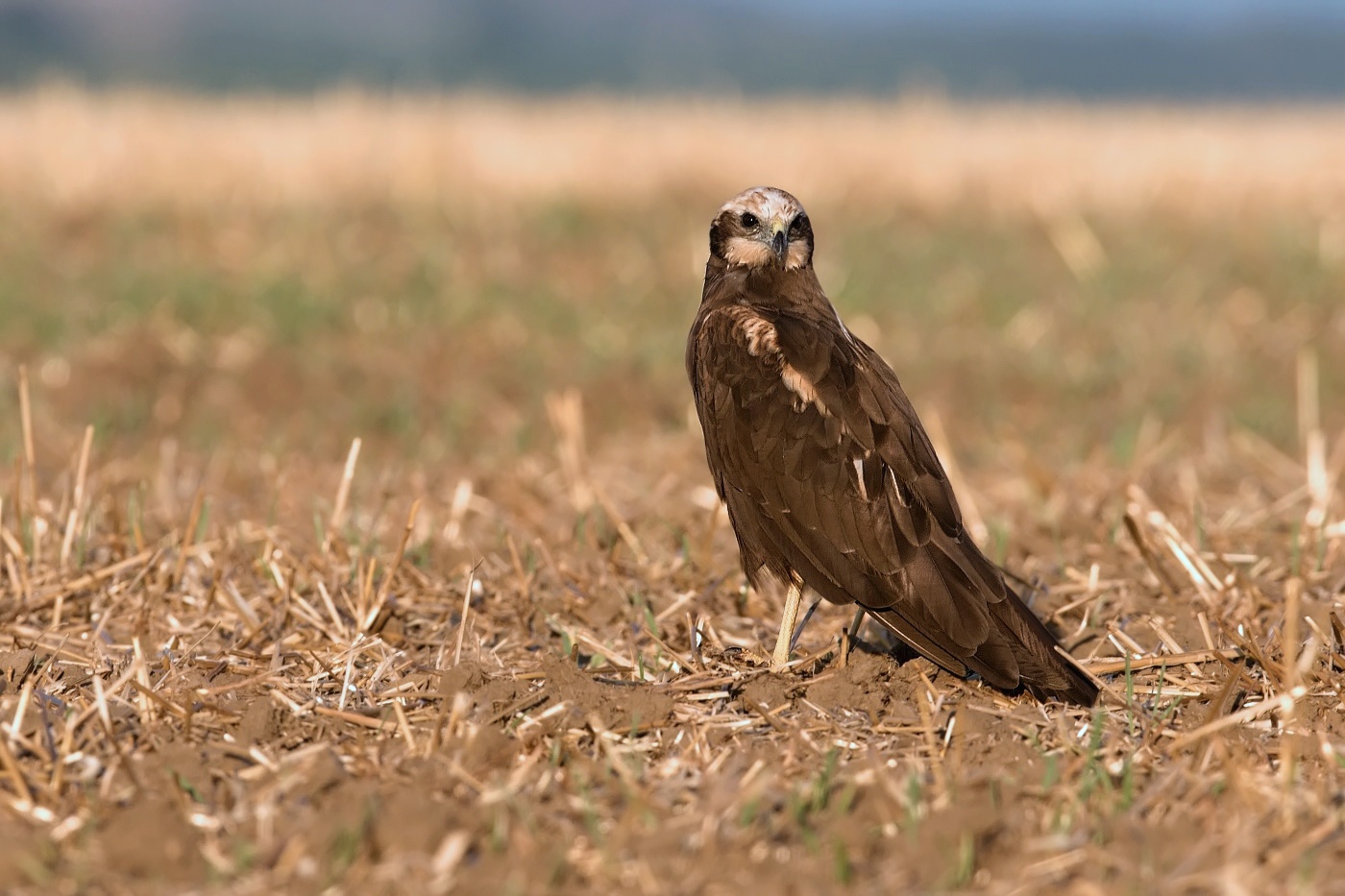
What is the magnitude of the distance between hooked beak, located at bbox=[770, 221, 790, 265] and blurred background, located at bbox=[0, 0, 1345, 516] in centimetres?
298

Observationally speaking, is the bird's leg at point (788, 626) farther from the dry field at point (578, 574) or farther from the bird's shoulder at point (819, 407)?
the bird's shoulder at point (819, 407)

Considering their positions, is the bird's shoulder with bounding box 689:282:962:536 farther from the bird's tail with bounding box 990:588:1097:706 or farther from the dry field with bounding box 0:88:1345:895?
the dry field with bounding box 0:88:1345:895

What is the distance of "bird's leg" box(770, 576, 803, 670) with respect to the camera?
4.06 meters

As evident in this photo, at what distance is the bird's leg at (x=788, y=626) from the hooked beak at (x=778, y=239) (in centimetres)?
101

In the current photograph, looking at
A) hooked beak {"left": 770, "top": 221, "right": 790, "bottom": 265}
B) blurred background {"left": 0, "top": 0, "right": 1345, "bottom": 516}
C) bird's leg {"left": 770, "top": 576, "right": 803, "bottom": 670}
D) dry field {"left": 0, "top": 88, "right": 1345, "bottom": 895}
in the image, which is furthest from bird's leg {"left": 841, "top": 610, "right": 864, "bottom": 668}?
blurred background {"left": 0, "top": 0, "right": 1345, "bottom": 516}

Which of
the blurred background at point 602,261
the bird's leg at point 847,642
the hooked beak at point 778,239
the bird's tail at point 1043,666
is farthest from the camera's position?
the blurred background at point 602,261

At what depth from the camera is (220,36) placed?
185375 mm

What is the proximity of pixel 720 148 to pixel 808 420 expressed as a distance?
13877 millimetres

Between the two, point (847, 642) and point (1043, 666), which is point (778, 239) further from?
point (1043, 666)

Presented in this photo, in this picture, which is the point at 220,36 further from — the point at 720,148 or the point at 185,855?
the point at 185,855

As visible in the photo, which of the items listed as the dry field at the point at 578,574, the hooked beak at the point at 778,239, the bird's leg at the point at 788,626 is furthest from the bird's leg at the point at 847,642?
the hooked beak at the point at 778,239

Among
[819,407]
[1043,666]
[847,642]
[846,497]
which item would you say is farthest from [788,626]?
[1043,666]

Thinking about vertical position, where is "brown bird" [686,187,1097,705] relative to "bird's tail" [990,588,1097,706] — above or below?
above

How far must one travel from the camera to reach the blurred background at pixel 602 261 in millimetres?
8625
